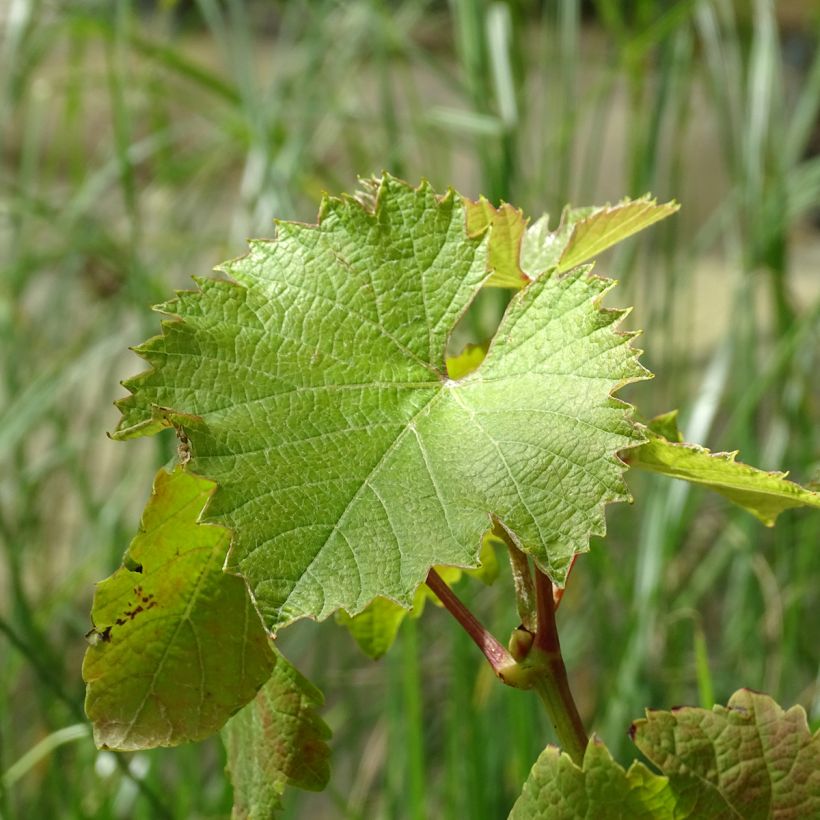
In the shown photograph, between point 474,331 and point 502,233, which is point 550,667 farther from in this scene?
point 474,331

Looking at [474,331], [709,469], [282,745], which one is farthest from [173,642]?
[474,331]

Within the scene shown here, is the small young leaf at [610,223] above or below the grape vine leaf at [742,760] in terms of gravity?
above

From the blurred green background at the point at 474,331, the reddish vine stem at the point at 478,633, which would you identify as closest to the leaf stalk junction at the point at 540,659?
the reddish vine stem at the point at 478,633

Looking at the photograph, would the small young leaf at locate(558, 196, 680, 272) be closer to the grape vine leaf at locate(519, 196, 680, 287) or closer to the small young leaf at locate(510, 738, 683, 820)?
the grape vine leaf at locate(519, 196, 680, 287)

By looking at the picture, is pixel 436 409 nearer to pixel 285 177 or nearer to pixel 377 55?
pixel 285 177

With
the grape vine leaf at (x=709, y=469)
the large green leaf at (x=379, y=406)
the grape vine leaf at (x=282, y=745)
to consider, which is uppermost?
the large green leaf at (x=379, y=406)

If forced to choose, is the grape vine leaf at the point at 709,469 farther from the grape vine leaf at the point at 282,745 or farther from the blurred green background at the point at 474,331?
the blurred green background at the point at 474,331

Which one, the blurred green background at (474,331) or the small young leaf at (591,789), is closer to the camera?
the small young leaf at (591,789)

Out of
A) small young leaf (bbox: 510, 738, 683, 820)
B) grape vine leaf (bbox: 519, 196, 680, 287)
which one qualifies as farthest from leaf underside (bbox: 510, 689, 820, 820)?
grape vine leaf (bbox: 519, 196, 680, 287)
